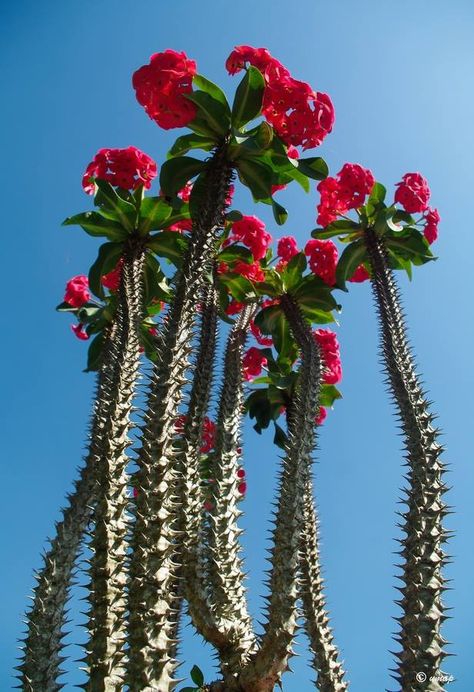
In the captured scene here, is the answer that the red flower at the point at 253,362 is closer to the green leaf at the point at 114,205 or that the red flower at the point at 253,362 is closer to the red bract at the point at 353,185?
the red bract at the point at 353,185

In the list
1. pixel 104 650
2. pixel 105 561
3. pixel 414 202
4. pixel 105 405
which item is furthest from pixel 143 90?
pixel 104 650

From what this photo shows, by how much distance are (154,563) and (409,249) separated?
5488mm

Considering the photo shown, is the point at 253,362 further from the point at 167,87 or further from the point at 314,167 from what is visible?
the point at 167,87

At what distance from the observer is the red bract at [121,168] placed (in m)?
6.87

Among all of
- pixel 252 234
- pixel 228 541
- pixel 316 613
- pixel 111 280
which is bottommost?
pixel 316 613

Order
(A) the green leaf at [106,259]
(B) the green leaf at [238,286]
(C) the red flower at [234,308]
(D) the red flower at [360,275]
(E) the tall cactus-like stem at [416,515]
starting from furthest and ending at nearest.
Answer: (C) the red flower at [234,308] → (D) the red flower at [360,275] → (B) the green leaf at [238,286] → (A) the green leaf at [106,259] → (E) the tall cactus-like stem at [416,515]

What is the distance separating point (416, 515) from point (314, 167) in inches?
155

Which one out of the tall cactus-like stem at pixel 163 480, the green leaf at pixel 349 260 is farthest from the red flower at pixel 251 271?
the tall cactus-like stem at pixel 163 480

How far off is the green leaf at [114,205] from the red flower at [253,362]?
3144 mm

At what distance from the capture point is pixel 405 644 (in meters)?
4.35

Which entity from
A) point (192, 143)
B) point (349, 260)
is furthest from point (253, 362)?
point (192, 143)

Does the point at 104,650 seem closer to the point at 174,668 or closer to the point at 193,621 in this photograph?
the point at 174,668

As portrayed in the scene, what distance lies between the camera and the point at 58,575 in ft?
16.7

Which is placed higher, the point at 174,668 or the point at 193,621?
the point at 193,621
